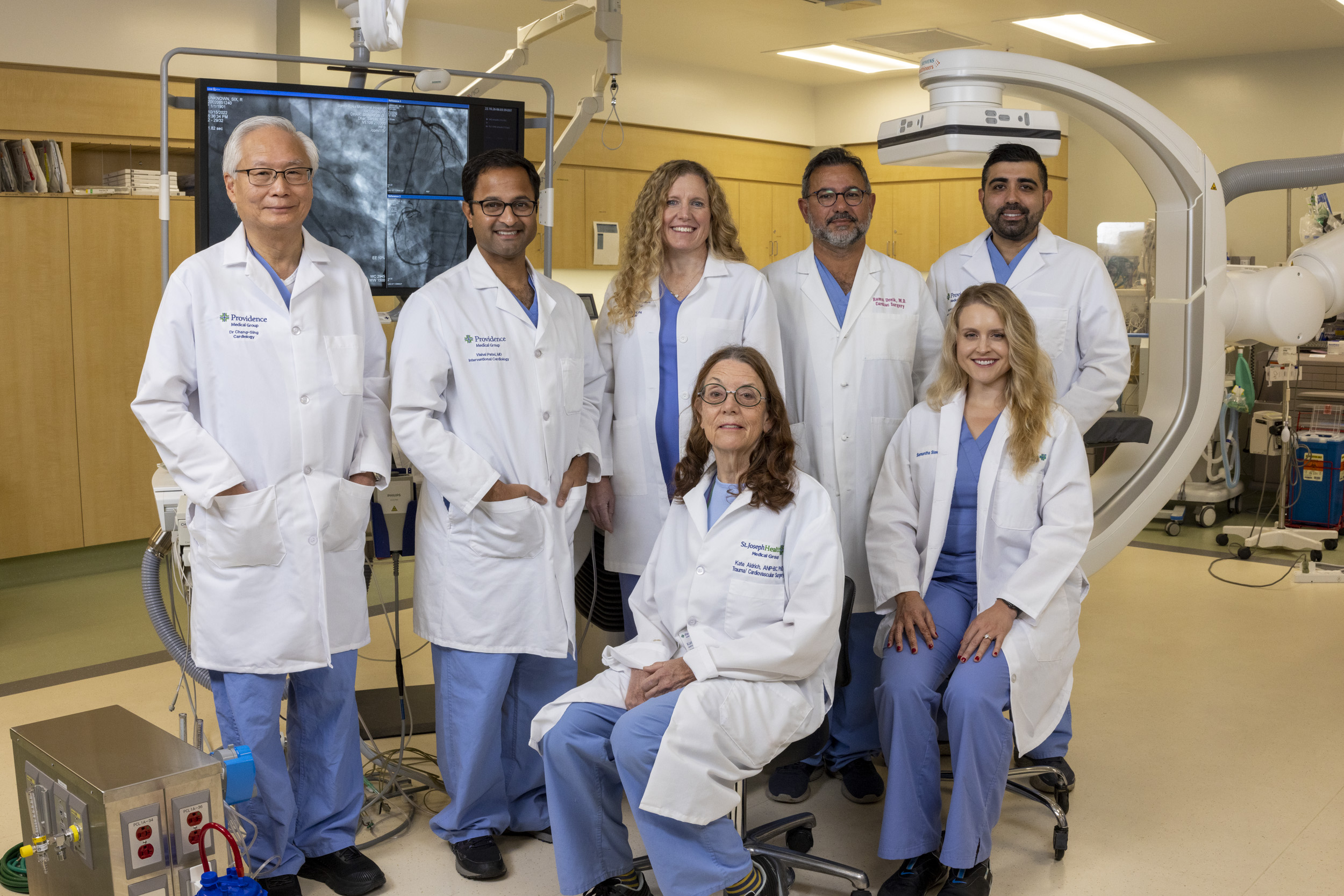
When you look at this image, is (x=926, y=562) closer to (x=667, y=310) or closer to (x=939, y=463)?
(x=939, y=463)

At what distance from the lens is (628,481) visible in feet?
8.91

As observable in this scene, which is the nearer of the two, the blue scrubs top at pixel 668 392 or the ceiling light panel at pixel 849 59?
the blue scrubs top at pixel 668 392

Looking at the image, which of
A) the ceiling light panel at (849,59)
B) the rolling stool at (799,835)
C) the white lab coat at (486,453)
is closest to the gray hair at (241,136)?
the white lab coat at (486,453)

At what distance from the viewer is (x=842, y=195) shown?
2775mm

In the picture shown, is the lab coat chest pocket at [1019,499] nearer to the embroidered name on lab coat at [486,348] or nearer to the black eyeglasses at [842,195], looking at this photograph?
the black eyeglasses at [842,195]

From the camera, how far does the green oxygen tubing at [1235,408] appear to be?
590 cm

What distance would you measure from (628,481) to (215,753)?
3.76ft

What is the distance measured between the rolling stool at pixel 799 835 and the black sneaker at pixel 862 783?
34 centimetres

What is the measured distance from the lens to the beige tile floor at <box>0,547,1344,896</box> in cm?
250

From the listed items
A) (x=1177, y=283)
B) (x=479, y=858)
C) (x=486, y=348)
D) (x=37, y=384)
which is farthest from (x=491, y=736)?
(x=37, y=384)

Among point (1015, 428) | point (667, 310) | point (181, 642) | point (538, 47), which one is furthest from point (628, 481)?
point (538, 47)

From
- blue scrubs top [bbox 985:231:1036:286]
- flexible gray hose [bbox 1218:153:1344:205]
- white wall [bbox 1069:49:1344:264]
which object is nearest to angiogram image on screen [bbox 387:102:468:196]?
blue scrubs top [bbox 985:231:1036:286]

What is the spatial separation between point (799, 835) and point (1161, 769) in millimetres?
1182

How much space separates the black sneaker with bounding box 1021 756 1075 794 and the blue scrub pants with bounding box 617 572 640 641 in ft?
3.47
